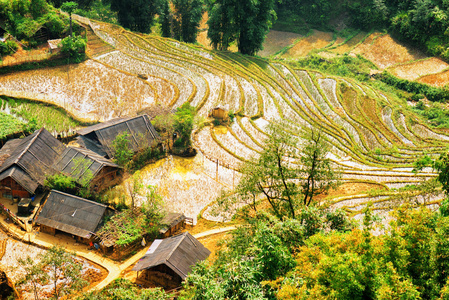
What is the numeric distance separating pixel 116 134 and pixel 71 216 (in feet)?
21.5

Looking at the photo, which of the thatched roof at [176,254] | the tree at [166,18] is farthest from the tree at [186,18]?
the thatched roof at [176,254]

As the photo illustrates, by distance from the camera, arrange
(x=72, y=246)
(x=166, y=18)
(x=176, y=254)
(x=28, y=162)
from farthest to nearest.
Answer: (x=166, y=18)
(x=28, y=162)
(x=72, y=246)
(x=176, y=254)

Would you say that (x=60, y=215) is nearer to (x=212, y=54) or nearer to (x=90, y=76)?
(x=90, y=76)

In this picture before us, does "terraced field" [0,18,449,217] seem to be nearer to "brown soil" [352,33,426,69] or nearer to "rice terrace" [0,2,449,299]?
"rice terrace" [0,2,449,299]

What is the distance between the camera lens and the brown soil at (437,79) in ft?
138

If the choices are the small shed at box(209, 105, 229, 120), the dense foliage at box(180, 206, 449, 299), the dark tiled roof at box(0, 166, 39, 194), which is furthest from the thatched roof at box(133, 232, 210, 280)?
the small shed at box(209, 105, 229, 120)

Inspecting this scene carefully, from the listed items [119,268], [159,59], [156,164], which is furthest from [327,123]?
[119,268]

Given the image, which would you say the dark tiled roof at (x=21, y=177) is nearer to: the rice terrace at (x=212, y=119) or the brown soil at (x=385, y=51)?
the rice terrace at (x=212, y=119)

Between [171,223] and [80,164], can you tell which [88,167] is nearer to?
[80,164]

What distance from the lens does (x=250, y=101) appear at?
3192cm

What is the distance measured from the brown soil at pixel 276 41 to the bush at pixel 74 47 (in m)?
30.3

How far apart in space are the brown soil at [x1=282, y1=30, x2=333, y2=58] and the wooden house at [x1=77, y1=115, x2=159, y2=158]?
35.4 meters

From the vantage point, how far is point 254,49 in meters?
45.0

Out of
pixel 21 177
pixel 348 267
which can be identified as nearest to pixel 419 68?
pixel 348 267
